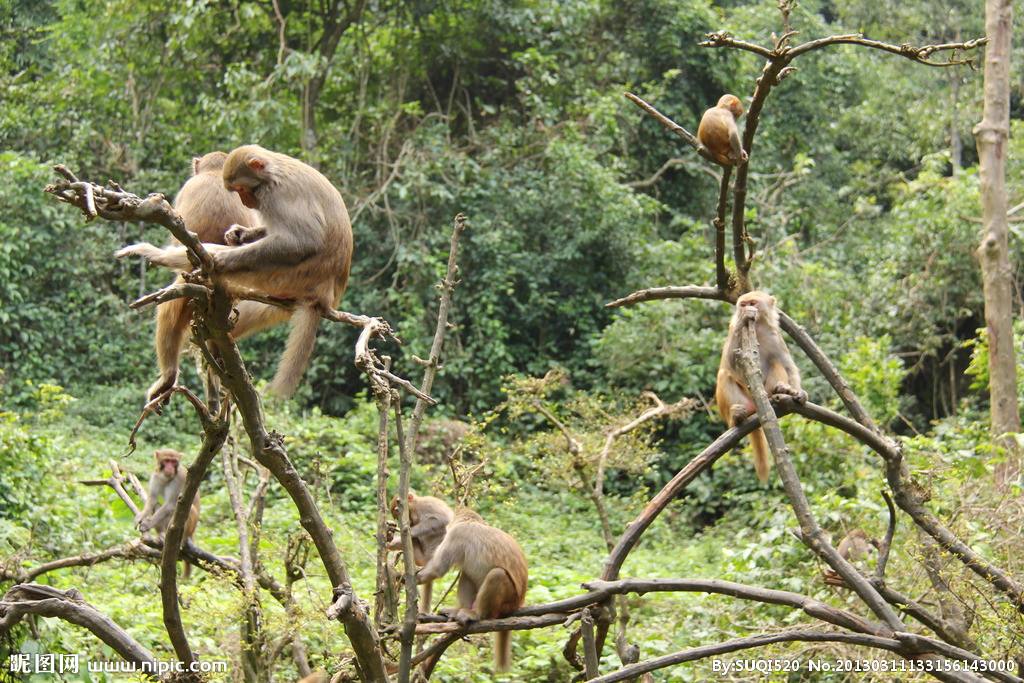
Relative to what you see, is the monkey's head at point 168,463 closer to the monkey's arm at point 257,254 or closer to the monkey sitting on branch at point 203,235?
the monkey sitting on branch at point 203,235

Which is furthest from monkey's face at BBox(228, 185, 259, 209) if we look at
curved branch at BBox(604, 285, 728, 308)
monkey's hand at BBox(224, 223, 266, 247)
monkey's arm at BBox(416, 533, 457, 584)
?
monkey's arm at BBox(416, 533, 457, 584)

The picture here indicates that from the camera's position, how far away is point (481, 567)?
4.78m

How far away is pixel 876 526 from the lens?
7.78 metres

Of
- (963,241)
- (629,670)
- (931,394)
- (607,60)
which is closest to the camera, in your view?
(629,670)

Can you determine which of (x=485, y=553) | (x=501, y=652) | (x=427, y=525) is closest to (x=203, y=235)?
(x=485, y=553)

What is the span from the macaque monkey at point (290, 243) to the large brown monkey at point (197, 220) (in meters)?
0.23

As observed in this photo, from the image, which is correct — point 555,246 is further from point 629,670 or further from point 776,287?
point 629,670

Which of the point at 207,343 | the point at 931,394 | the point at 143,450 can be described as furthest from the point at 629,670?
the point at 931,394

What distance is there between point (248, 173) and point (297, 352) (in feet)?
2.20

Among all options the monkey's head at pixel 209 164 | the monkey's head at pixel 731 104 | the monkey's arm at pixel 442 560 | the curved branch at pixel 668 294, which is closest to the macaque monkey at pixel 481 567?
the monkey's arm at pixel 442 560

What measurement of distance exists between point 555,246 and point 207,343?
11.5 m

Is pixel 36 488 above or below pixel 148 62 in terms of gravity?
below

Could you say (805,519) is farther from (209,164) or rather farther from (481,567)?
(209,164)

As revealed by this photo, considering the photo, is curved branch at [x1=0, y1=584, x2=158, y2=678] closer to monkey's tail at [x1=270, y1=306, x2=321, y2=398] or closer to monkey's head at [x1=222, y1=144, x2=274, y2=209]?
monkey's tail at [x1=270, y1=306, x2=321, y2=398]
